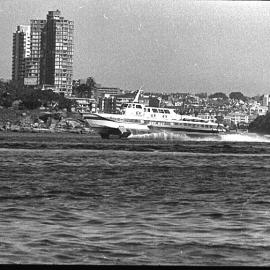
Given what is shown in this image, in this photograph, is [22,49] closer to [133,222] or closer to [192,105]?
Result: [192,105]

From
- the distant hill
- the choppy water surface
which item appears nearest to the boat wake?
the distant hill

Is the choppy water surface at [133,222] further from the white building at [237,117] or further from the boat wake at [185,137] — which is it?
the white building at [237,117]

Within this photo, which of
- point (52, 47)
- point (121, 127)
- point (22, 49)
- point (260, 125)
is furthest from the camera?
point (260, 125)

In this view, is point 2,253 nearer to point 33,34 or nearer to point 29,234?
A: point 29,234

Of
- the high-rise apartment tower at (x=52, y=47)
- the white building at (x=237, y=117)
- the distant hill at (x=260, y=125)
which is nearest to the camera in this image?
the high-rise apartment tower at (x=52, y=47)

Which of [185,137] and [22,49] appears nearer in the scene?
[185,137]

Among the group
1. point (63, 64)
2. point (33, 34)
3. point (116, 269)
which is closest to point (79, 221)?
point (116, 269)

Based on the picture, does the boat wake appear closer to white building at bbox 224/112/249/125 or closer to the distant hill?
the distant hill

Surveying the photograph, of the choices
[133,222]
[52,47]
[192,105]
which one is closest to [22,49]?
[52,47]

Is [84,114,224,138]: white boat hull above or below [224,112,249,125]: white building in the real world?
below

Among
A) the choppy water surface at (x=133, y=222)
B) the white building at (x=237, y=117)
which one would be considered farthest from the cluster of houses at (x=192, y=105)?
the choppy water surface at (x=133, y=222)
